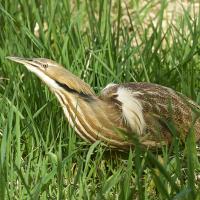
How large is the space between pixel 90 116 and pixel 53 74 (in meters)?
0.24

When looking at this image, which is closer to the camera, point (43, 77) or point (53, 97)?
point (43, 77)

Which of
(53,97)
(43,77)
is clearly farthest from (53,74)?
(53,97)

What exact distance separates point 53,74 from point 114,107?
1.04ft

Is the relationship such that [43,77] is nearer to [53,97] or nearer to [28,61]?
[28,61]

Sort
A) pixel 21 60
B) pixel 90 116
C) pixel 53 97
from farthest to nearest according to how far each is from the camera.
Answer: pixel 53 97
pixel 90 116
pixel 21 60

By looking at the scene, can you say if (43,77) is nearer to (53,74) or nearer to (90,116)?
(53,74)

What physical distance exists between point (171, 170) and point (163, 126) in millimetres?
488

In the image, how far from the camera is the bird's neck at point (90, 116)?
3.56 metres

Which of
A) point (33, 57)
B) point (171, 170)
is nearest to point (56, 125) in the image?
point (33, 57)

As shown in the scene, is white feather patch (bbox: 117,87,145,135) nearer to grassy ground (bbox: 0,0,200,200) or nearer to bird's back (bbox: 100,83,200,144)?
bird's back (bbox: 100,83,200,144)

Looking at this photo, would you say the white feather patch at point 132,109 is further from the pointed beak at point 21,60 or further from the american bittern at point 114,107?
the pointed beak at point 21,60

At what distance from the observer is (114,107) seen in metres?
3.70

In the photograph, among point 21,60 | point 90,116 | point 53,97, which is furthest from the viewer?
point 53,97

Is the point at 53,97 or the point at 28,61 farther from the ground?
the point at 28,61
